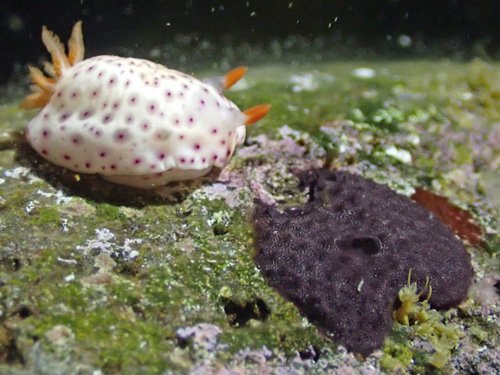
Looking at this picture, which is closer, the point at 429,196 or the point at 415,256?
the point at 415,256

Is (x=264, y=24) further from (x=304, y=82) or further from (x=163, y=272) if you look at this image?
(x=163, y=272)

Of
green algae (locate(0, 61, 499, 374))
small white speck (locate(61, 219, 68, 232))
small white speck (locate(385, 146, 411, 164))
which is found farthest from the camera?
small white speck (locate(385, 146, 411, 164))

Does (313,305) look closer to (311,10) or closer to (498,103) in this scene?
(498,103)

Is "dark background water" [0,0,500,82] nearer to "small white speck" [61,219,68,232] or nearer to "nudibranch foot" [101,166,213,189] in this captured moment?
"nudibranch foot" [101,166,213,189]

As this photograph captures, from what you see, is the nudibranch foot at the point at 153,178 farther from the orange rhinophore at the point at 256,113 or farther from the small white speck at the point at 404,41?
the small white speck at the point at 404,41

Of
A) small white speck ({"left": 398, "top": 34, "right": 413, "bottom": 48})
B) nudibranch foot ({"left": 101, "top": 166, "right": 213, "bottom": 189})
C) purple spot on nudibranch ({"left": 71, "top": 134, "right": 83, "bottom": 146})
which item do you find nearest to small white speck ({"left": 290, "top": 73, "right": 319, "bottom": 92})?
nudibranch foot ({"left": 101, "top": 166, "right": 213, "bottom": 189})

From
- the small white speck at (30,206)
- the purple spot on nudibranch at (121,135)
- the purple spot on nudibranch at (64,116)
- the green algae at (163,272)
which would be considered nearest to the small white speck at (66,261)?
the green algae at (163,272)

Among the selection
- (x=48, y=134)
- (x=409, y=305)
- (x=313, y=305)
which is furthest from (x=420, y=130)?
(x=48, y=134)
